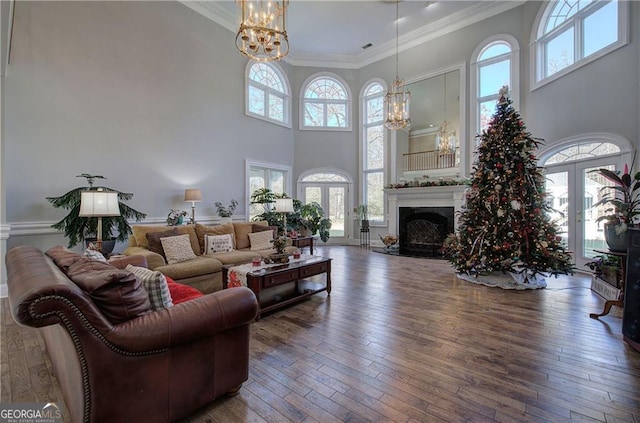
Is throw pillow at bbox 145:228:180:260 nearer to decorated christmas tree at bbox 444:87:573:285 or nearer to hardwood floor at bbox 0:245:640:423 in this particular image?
hardwood floor at bbox 0:245:640:423

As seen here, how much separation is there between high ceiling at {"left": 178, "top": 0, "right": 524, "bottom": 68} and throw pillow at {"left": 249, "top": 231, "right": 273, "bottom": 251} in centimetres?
417

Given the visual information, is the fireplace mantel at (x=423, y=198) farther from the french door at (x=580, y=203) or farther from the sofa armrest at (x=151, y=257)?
the sofa armrest at (x=151, y=257)

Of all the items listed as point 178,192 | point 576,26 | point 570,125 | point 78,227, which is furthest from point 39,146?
point 576,26

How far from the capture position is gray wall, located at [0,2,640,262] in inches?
163

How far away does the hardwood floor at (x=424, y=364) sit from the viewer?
1747 mm

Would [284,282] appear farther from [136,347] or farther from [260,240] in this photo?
[136,347]

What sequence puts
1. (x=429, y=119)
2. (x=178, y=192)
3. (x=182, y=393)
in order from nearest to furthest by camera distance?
1. (x=182, y=393)
2. (x=178, y=192)
3. (x=429, y=119)

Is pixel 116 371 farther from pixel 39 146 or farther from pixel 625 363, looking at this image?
pixel 39 146

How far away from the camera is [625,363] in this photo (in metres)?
2.23

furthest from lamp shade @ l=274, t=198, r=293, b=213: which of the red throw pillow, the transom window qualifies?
the transom window

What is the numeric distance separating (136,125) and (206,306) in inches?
196

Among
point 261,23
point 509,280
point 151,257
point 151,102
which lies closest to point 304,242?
point 151,257

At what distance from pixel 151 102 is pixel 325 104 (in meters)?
4.97

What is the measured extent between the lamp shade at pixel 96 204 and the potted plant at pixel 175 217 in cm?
207
